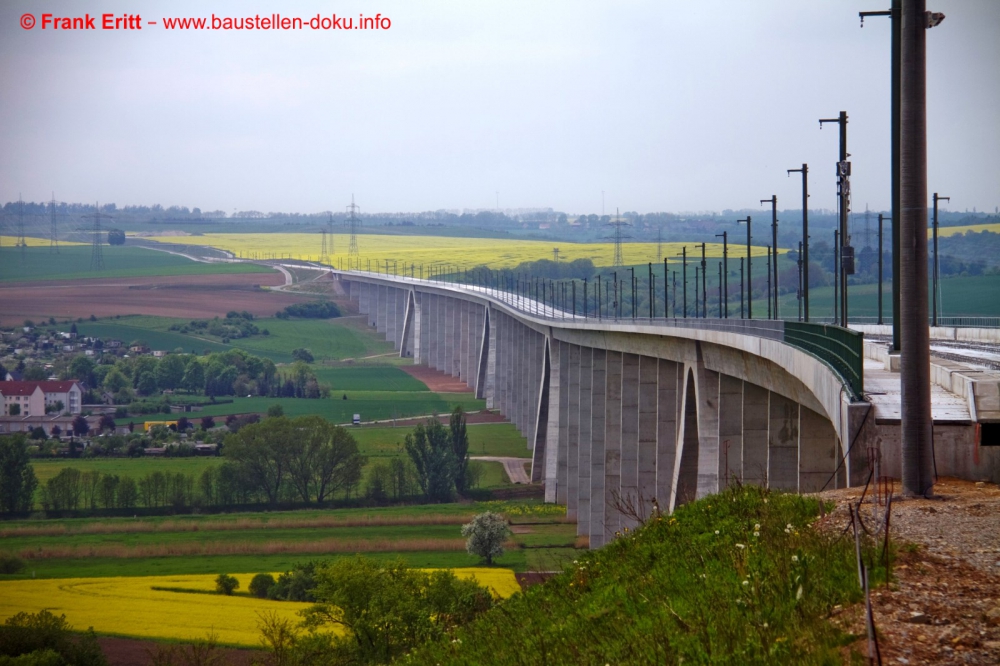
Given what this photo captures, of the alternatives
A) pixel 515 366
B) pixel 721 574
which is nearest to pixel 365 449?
pixel 515 366

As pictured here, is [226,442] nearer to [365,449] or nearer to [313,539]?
[365,449]

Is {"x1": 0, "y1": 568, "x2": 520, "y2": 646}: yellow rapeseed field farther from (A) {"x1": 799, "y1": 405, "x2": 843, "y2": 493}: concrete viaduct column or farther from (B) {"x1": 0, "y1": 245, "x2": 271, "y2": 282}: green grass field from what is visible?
(B) {"x1": 0, "y1": 245, "x2": 271, "y2": 282}: green grass field

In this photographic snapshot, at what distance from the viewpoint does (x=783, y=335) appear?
28.4 m

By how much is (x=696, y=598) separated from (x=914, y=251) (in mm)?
5342

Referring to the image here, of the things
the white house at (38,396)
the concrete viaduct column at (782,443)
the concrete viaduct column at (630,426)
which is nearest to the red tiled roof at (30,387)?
the white house at (38,396)

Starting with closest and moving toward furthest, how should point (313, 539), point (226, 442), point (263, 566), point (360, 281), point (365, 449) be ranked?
point (263, 566)
point (313, 539)
point (226, 442)
point (365, 449)
point (360, 281)

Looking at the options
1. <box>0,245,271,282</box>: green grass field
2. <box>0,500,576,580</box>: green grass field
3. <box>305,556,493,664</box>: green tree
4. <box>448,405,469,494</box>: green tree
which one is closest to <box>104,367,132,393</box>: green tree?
<box>0,245,271,282</box>: green grass field

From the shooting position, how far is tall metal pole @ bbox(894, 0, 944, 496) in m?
13.1

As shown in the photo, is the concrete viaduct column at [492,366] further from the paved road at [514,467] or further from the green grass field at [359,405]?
the paved road at [514,467]

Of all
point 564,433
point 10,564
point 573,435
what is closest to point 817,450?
point 10,564

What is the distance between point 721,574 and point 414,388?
104683 mm

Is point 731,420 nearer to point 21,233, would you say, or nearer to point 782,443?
point 782,443

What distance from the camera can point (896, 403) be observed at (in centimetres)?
1566

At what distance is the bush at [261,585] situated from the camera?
46.5 metres
